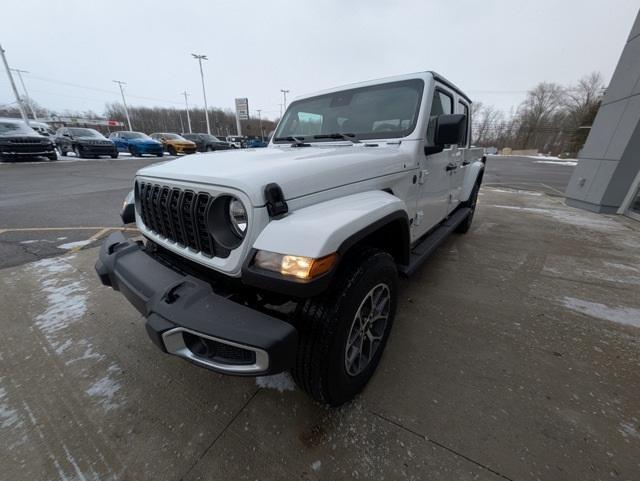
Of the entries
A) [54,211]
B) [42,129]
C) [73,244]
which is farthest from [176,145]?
[73,244]

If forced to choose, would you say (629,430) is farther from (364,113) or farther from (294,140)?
(294,140)

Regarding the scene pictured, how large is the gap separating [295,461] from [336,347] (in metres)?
0.60

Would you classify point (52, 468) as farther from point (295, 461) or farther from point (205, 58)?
point (205, 58)

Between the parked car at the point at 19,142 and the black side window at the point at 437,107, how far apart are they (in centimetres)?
1621

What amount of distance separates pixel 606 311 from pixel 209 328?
3490mm

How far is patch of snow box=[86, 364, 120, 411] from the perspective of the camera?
1.64 metres

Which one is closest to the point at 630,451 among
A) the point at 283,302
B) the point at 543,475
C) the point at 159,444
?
the point at 543,475

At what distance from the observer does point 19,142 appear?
11.4 m

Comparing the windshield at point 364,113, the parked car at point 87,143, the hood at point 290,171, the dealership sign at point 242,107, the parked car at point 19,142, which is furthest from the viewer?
the dealership sign at point 242,107

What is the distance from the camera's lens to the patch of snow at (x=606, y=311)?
8.14 feet

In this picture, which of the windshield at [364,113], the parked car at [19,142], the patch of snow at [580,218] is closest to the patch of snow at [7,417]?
the windshield at [364,113]

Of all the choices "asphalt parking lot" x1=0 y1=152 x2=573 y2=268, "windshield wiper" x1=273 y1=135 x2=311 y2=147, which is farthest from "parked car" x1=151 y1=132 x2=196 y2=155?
"windshield wiper" x1=273 y1=135 x2=311 y2=147

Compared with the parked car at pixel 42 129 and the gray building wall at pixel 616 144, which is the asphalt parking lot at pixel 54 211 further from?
the parked car at pixel 42 129

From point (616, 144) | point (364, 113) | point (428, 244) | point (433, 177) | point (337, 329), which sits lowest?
point (428, 244)
